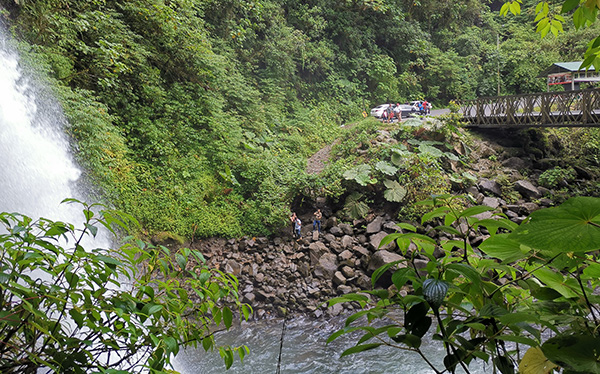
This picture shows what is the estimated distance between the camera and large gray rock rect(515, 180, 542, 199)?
10.3 meters

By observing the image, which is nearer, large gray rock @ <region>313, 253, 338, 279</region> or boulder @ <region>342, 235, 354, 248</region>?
large gray rock @ <region>313, 253, 338, 279</region>

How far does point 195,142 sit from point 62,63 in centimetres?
354

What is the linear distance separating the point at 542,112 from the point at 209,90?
10131mm

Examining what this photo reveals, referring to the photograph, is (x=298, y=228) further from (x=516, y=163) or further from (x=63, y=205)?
(x=516, y=163)

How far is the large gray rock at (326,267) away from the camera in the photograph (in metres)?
8.41

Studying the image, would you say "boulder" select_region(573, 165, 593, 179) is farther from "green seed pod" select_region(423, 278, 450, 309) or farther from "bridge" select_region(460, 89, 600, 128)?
"green seed pod" select_region(423, 278, 450, 309)

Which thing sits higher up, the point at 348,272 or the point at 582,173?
the point at 348,272

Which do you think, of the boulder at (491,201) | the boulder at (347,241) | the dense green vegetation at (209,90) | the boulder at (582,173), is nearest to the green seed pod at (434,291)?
the dense green vegetation at (209,90)

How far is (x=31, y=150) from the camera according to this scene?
693cm

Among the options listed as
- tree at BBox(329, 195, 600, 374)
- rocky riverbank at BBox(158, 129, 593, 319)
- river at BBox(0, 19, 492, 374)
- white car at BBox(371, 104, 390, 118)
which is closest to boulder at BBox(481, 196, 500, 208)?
rocky riverbank at BBox(158, 129, 593, 319)

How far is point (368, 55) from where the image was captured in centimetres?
1994

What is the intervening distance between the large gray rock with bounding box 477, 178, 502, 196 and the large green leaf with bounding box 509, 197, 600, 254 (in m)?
11.0

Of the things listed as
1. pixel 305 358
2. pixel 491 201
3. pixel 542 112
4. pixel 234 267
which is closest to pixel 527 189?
pixel 491 201

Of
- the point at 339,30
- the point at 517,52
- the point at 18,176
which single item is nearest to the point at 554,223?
the point at 18,176
